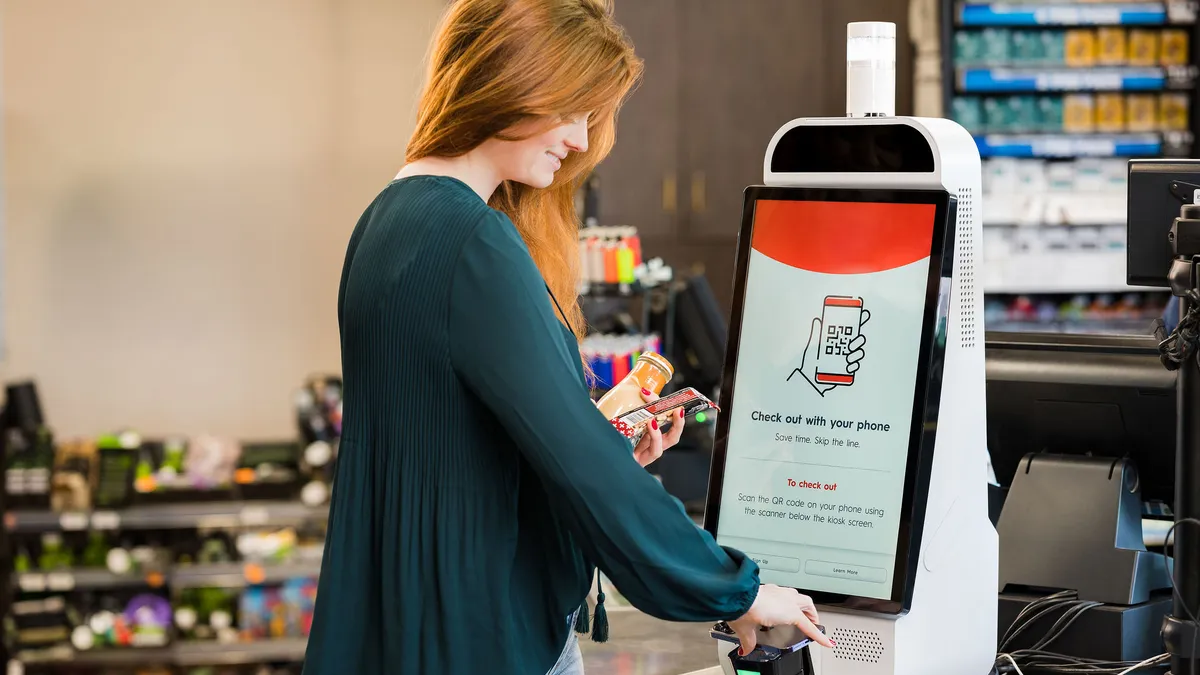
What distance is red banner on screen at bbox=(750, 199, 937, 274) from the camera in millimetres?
1388

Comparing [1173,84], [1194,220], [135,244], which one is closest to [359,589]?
[1194,220]

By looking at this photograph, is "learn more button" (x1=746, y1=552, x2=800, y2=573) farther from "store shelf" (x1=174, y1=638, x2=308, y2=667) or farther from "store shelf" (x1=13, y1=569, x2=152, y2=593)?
"store shelf" (x1=13, y1=569, x2=152, y2=593)

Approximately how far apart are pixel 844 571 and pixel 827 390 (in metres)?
0.20

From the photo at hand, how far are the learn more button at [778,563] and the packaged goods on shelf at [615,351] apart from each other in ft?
7.52

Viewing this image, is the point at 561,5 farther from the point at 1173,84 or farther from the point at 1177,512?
the point at 1173,84

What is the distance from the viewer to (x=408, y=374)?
1.17m

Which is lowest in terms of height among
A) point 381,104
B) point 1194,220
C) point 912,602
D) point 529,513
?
point 912,602

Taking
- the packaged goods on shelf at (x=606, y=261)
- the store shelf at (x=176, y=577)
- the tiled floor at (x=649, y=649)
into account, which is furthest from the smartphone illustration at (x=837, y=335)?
the store shelf at (x=176, y=577)

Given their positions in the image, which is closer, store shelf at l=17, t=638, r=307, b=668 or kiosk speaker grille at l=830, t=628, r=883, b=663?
kiosk speaker grille at l=830, t=628, r=883, b=663

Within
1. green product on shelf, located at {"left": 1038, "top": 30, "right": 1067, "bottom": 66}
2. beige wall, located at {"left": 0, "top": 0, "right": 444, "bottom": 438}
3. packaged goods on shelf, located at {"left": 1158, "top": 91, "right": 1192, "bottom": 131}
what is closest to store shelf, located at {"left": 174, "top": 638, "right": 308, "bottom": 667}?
beige wall, located at {"left": 0, "top": 0, "right": 444, "bottom": 438}

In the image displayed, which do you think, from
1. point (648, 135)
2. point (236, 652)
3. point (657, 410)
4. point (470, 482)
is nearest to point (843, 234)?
point (657, 410)

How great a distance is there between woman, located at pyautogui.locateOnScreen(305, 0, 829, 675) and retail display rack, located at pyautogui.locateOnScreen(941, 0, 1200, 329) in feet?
17.5

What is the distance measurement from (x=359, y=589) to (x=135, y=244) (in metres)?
4.92

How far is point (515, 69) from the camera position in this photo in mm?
1195
